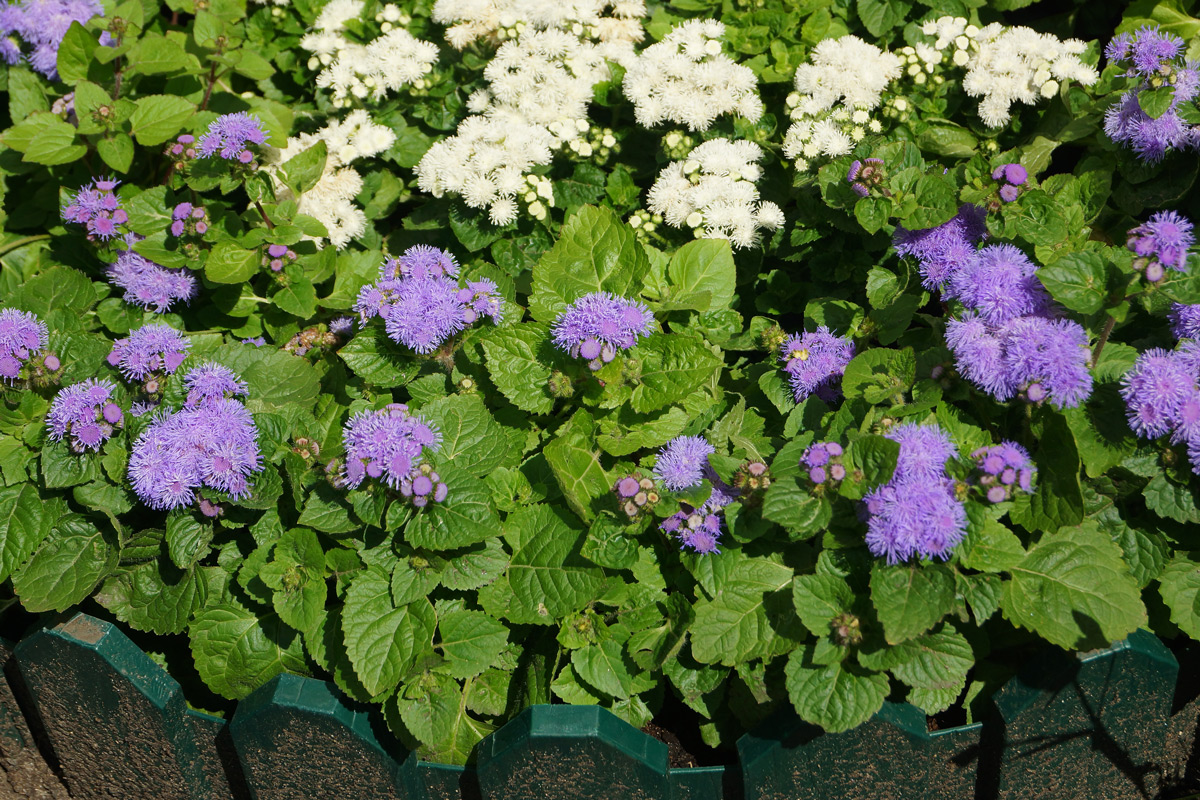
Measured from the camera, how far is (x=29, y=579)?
2662 millimetres

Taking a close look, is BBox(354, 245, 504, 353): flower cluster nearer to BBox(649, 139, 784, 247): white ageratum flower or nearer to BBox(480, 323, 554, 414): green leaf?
BBox(480, 323, 554, 414): green leaf

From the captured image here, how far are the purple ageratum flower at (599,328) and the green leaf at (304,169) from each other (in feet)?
4.62

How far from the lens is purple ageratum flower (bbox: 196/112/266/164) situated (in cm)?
305

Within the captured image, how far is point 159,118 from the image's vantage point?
11.1ft

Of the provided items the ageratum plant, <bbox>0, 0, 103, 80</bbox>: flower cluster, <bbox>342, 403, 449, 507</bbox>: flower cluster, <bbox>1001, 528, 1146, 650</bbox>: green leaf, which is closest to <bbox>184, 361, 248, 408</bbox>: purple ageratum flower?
the ageratum plant

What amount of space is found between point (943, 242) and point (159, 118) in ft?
9.59

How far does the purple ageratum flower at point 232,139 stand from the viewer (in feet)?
10.0

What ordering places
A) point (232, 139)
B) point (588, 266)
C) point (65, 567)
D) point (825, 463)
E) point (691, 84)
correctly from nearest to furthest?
point (825, 463) < point (65, 567) < point (588, 266) < point (232, 139) < point (691, 84)

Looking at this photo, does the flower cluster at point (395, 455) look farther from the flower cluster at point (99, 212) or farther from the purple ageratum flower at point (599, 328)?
the flower cluster at point (99, 212)

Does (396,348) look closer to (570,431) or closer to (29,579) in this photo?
(570,431)

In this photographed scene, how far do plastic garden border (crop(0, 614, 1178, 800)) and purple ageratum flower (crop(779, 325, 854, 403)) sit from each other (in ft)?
3.16

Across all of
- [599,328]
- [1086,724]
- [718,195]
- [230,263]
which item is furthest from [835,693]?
[230,263]

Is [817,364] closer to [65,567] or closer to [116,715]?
[65,567]

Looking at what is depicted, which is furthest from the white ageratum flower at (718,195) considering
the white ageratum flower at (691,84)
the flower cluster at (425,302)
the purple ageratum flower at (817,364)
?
the flower cluster at (425,302)
